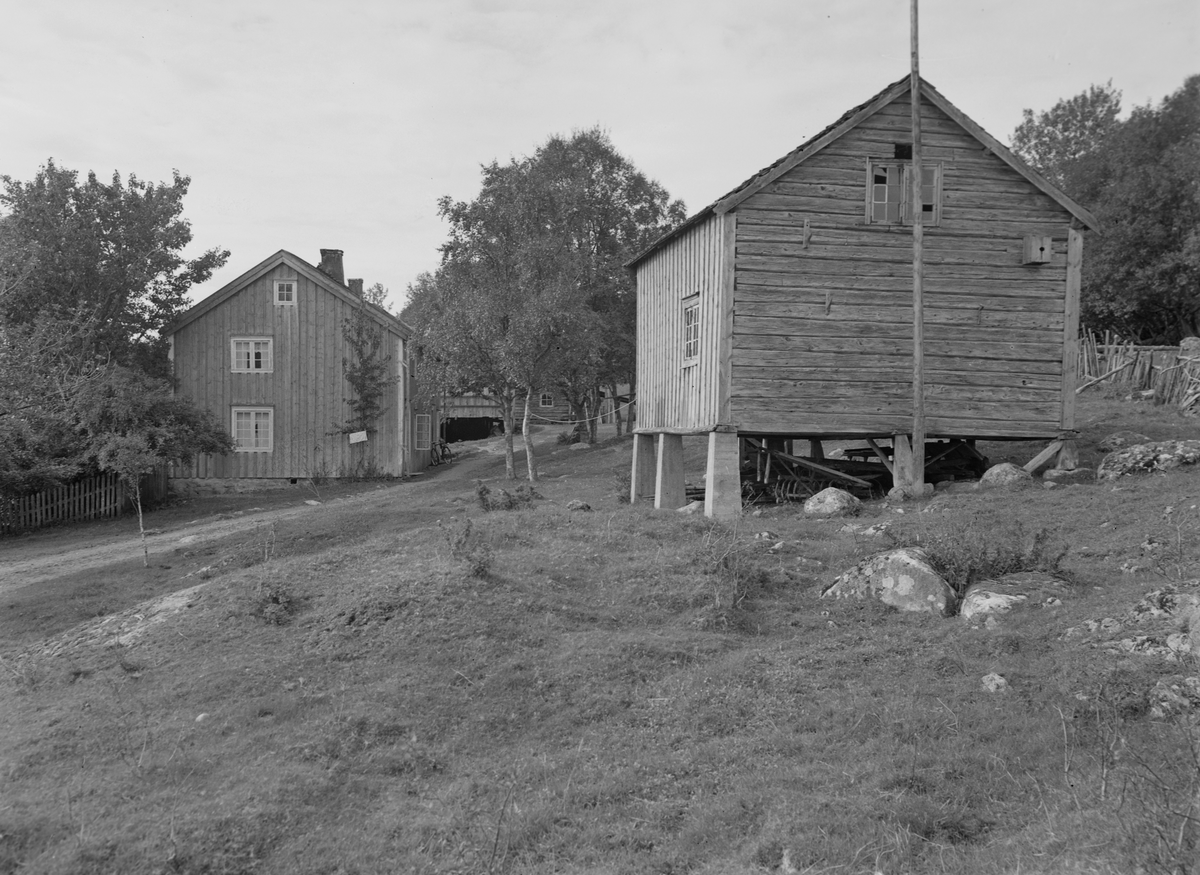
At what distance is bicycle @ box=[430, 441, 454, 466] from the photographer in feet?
143

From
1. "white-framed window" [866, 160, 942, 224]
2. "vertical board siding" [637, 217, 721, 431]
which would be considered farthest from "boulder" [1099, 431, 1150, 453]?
"vertical board siding" [637, 217, 721, 431]

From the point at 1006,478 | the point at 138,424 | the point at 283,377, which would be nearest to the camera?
the point at 1006,478

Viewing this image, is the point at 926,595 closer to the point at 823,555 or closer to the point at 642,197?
the point at 823,555

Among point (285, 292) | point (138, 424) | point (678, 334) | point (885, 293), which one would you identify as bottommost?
point (138, 424)

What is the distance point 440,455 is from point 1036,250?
31.3m

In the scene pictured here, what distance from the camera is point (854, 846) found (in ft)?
20.4

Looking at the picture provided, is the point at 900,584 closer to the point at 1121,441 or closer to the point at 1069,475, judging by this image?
the point at 1069,475

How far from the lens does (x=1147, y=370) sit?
31188 mm

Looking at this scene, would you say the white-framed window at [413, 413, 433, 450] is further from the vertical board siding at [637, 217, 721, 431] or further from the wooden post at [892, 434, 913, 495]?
the wooden post at [892, 434, 913, 495]

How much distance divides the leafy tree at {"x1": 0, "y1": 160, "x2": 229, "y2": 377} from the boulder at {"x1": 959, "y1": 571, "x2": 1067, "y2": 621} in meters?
26.1

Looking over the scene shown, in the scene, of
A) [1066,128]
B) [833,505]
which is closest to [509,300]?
[833,505]

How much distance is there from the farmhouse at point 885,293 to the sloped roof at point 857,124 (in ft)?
0.11

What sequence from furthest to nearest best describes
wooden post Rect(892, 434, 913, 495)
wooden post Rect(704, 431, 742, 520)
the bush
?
wooden post Rect(892, 434, 913, 495)
wooden post Rect(704, 431, 742, 520)
the bush

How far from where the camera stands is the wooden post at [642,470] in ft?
79.0
